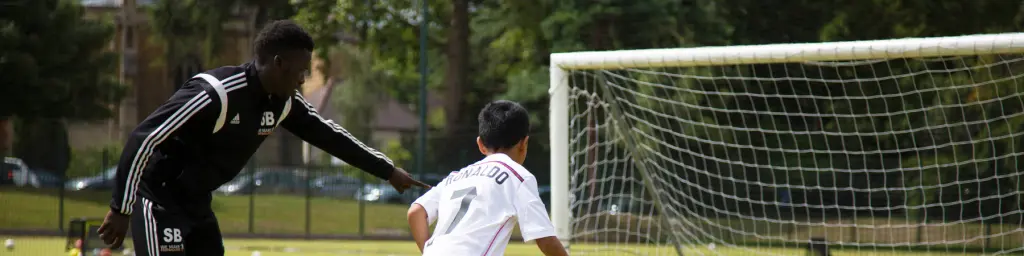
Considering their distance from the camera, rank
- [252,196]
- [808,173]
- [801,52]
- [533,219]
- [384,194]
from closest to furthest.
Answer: [533,219]
[801,52]
[808,173]
[252,196]
[384,194]

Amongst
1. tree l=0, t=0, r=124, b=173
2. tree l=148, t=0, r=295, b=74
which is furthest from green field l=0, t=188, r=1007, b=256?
tree l=148, t=0, r=295, b=74

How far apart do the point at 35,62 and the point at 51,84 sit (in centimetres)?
70

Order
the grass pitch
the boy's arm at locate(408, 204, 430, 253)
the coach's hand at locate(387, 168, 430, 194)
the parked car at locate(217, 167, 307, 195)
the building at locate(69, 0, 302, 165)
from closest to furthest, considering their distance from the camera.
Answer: the boy's arm at locate(408, 204, 430, 253) → the coach's hand at locate(387, 168, 430, 194) → the grass pitch → the parked car at locate(217, 167, 307, 195) → the building at locate(69, 0, 302, 165)

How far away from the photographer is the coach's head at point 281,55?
14.1 ft

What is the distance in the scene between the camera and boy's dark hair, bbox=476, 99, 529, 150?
409 cm

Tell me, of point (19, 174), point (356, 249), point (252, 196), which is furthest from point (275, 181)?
point (356, 249)

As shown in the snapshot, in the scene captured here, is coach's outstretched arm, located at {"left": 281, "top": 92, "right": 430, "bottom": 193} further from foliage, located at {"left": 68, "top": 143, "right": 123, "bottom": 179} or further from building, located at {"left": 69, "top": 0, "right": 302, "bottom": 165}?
building, located at {"left": 69, "top": 0, "right": 302, "bottom": 165}

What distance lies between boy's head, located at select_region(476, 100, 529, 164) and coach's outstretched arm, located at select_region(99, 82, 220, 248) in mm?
959

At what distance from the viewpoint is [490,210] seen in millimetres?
3992

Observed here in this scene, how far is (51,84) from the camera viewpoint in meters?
30.3

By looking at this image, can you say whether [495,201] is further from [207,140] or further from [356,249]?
[356,249]

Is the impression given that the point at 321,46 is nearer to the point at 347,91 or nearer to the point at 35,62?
the point at 35,62

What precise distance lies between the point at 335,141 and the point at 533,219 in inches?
48.4

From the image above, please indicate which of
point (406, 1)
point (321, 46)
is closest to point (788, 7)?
point (406, 1)
